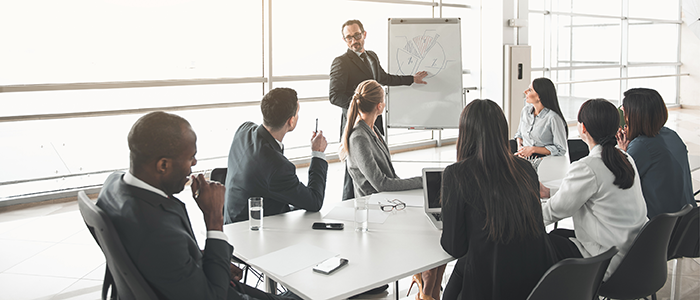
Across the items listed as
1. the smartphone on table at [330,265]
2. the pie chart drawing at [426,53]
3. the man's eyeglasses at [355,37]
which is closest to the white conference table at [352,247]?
the smartphone on table at [330,265]

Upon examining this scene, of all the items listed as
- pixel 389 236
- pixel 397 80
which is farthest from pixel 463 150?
pixel 397 80

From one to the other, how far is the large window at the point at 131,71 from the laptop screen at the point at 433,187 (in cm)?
412

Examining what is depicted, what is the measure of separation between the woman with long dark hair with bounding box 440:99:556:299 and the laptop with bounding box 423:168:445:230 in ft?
1.57

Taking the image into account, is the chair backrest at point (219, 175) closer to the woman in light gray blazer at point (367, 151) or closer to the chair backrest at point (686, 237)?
the woman in light gray blazer at point (367, 151)

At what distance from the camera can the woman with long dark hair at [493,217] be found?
5.96 ft

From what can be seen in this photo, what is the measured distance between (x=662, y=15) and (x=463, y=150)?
12476 mm

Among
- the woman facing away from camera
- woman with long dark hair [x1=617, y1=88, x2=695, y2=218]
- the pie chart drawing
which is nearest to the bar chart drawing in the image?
the pie chart drawing

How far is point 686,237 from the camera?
237cm

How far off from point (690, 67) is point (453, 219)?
1320 centimetres

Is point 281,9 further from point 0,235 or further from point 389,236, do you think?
point 389,236

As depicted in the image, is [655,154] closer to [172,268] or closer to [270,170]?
[270,170]

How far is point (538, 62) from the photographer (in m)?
9.16

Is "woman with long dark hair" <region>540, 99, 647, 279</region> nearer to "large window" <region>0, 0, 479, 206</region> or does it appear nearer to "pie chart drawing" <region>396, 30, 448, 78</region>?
"pie chart drawing" <region>396, 30, 448, 78</region>

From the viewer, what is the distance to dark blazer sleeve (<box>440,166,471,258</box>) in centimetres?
187
